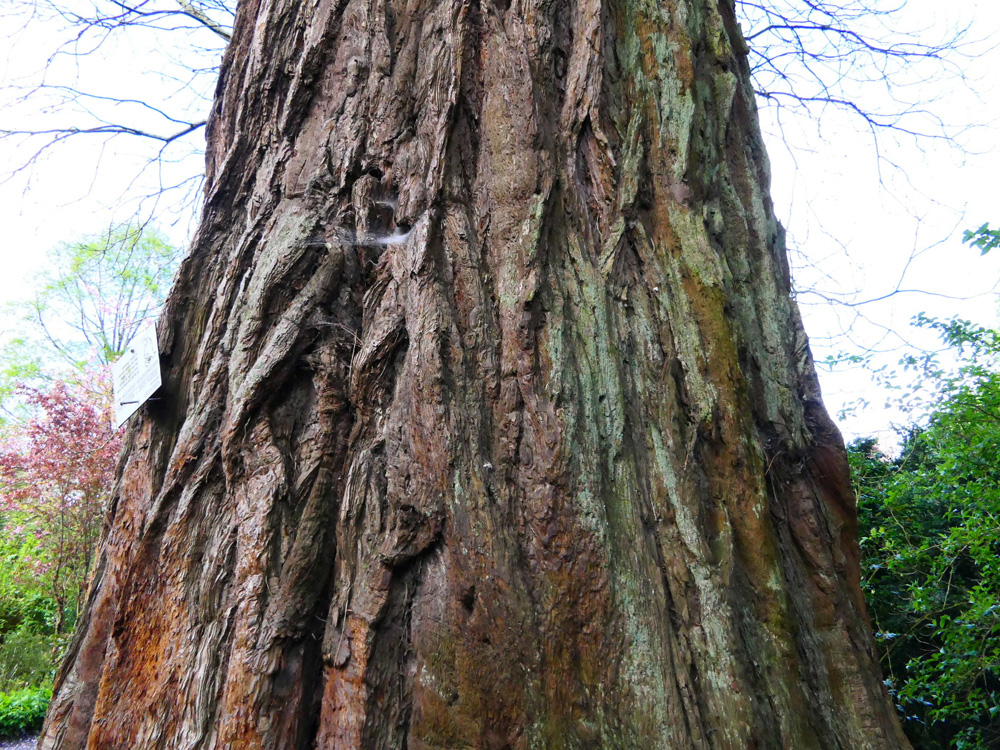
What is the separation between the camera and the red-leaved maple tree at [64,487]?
7.54m

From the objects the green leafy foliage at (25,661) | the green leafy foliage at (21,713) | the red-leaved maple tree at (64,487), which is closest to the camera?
the green leafy foliage at (21,713)

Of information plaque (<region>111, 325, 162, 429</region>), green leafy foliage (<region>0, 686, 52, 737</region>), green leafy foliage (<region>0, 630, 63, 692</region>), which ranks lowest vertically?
green leafy foliage (<region>0, 686, 52, 737</region>)

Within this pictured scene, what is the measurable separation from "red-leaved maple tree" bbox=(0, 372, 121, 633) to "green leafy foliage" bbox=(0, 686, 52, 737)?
38.4 inches

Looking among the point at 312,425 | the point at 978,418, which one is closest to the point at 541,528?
the point at 312,425

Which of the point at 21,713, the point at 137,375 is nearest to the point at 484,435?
the point at 137,375

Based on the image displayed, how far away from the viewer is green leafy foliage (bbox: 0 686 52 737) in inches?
254

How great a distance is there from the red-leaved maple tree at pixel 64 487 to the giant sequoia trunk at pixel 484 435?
6705 mm

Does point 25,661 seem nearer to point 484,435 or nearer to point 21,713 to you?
point 21,713

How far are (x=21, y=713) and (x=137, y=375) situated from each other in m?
6.86

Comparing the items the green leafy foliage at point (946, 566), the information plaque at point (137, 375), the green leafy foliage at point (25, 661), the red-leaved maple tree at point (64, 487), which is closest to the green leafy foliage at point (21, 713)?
the red-leaved maple tree at point (64, 487)

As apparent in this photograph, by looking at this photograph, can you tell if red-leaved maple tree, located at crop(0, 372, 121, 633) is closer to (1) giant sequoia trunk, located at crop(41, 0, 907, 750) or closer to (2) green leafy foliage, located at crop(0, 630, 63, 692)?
(2) green leafy foliage, located at crop(0, 630, 63, 692)

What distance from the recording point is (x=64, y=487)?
7.50 meters

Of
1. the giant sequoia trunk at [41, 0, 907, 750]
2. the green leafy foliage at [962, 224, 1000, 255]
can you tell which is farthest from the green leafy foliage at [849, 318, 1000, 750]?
the giant sequoia trunk at [41, 0, 907, 750]

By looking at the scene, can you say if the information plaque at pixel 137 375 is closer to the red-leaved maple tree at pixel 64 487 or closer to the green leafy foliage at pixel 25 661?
the red-leaved maple tree at pixel 64 487
